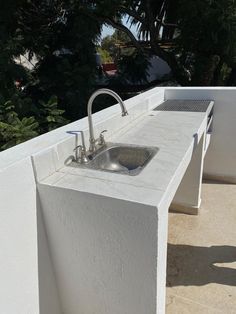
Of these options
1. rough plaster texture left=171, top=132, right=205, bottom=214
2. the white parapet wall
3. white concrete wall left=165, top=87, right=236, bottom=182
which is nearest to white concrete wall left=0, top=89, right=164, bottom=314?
the white parapet wall

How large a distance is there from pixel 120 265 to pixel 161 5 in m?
6.15

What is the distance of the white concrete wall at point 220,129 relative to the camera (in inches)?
121

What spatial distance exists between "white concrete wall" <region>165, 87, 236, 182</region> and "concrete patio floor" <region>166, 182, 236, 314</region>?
0.39 meters

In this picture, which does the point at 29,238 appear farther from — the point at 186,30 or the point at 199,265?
the point at 186,30

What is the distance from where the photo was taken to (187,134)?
1.98 m

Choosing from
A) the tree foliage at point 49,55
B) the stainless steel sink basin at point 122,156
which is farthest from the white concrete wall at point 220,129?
the tree foliage at point 49,55

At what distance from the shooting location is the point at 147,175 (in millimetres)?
1357

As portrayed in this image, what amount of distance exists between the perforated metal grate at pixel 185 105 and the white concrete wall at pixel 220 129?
0.37 feet

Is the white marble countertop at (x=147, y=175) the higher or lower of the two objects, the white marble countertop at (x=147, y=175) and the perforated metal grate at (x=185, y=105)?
the lower

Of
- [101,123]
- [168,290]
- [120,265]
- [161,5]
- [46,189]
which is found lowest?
[168,290]

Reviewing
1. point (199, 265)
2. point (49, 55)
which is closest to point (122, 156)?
point (199, 265)

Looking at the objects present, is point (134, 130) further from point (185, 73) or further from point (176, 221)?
point (185, 73)

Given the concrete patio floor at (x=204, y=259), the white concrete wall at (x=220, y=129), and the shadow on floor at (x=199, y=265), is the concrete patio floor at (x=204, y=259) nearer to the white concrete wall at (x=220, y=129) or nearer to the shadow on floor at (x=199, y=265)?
the shadow on floor at (x=199, y=265)

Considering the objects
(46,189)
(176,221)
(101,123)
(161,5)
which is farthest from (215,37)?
(46,189)
